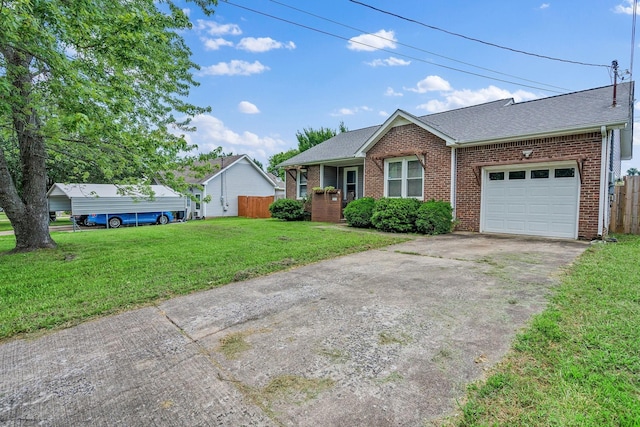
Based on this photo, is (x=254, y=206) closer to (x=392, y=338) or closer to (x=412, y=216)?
(x=412, y=216)

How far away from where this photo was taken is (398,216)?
10695 mm

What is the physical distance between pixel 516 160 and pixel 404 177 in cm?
381

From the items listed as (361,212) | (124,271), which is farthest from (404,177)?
(124,271)

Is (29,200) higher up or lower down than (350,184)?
lower down

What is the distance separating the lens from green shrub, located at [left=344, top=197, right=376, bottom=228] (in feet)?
39.4

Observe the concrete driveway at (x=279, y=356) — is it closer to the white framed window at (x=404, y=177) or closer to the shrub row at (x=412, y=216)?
the shrub row at (x=412, y=216)

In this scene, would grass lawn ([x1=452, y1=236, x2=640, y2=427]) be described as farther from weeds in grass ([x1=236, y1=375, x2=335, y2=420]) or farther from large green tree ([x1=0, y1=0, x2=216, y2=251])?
large green tree ([x1=0, y1=0, x2=216, y2=251])

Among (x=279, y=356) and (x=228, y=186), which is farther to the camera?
(x=228, y=186)

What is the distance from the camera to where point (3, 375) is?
2436 millimetres

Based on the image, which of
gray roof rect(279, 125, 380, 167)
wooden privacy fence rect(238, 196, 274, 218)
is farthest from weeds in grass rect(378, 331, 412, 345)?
wooden privacy fence rect(238, 196, 274, 218)

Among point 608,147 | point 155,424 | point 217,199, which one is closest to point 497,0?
point 608,147

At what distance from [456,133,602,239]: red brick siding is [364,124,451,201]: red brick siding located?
0.45m

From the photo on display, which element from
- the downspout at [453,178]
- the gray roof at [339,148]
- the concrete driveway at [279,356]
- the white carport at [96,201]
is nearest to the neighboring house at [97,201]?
the white carport at [96,201]

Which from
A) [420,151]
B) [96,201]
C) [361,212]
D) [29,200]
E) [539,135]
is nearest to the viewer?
[29,200]
